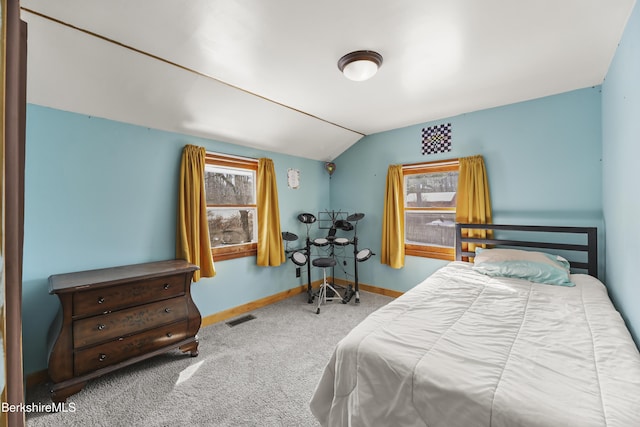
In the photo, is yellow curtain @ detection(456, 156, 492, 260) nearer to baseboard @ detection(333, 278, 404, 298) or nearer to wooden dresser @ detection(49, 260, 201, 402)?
baseboard @ detection(333, 278, 404, 298)

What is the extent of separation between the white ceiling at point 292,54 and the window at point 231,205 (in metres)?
0.49

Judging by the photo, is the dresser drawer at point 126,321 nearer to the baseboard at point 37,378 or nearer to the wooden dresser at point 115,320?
the wooden dresser at point 115,320

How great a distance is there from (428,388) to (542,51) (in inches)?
95.5

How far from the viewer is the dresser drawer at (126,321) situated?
193 cm

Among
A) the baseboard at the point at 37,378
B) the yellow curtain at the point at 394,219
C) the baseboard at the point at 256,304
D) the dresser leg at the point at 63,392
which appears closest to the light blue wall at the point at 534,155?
the yellow curtain at the point at 394,219

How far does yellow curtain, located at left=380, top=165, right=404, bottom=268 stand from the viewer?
374cm

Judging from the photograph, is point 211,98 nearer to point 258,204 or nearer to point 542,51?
point 258,204

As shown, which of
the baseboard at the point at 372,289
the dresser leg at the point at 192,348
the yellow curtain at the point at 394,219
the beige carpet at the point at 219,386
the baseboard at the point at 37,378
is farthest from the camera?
the baseboard at the point at 372,289

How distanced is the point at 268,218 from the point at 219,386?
205 centimetres

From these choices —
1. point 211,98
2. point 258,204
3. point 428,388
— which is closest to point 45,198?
point 211,98

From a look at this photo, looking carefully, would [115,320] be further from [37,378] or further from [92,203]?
[92,203]

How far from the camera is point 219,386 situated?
6.63 feet

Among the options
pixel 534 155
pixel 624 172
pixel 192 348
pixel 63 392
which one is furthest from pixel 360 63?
pixel 63 392

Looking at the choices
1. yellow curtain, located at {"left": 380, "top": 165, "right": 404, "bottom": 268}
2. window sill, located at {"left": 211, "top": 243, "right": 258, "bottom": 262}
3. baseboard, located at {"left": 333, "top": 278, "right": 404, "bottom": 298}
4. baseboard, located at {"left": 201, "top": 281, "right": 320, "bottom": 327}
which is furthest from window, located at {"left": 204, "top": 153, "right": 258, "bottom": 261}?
yellow curtain, located at {"left": 380, "top": 165, "right": 404, "bottom": 268}
